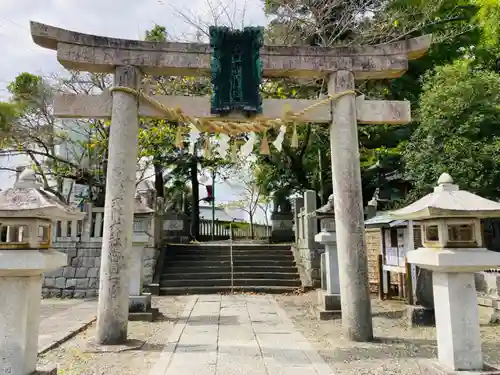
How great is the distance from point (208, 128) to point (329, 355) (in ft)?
12.7

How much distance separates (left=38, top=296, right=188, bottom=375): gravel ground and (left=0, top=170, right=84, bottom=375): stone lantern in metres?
1.08

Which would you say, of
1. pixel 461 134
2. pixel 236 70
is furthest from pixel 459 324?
pixel 461 134

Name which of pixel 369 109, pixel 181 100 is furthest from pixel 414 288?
pixel 181 100

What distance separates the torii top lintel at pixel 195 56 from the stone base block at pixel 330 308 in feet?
14.8

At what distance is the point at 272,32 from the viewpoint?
1378 centimetres

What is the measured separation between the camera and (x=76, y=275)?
484 inches

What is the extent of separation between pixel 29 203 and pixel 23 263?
61cm

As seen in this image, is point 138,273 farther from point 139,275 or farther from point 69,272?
point 69,272

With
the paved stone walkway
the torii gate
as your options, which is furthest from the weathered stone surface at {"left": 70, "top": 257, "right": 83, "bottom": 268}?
the torii gate

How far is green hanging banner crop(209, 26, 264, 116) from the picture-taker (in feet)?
20.7

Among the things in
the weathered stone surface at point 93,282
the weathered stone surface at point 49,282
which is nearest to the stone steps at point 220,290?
the weathered stone surface at point 93,282

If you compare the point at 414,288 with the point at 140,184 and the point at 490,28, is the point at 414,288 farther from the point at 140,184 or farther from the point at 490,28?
the point at 140,184

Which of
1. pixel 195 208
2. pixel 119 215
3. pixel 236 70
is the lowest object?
pixel 119 215

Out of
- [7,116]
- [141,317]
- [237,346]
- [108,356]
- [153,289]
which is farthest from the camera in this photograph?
[7,116]
